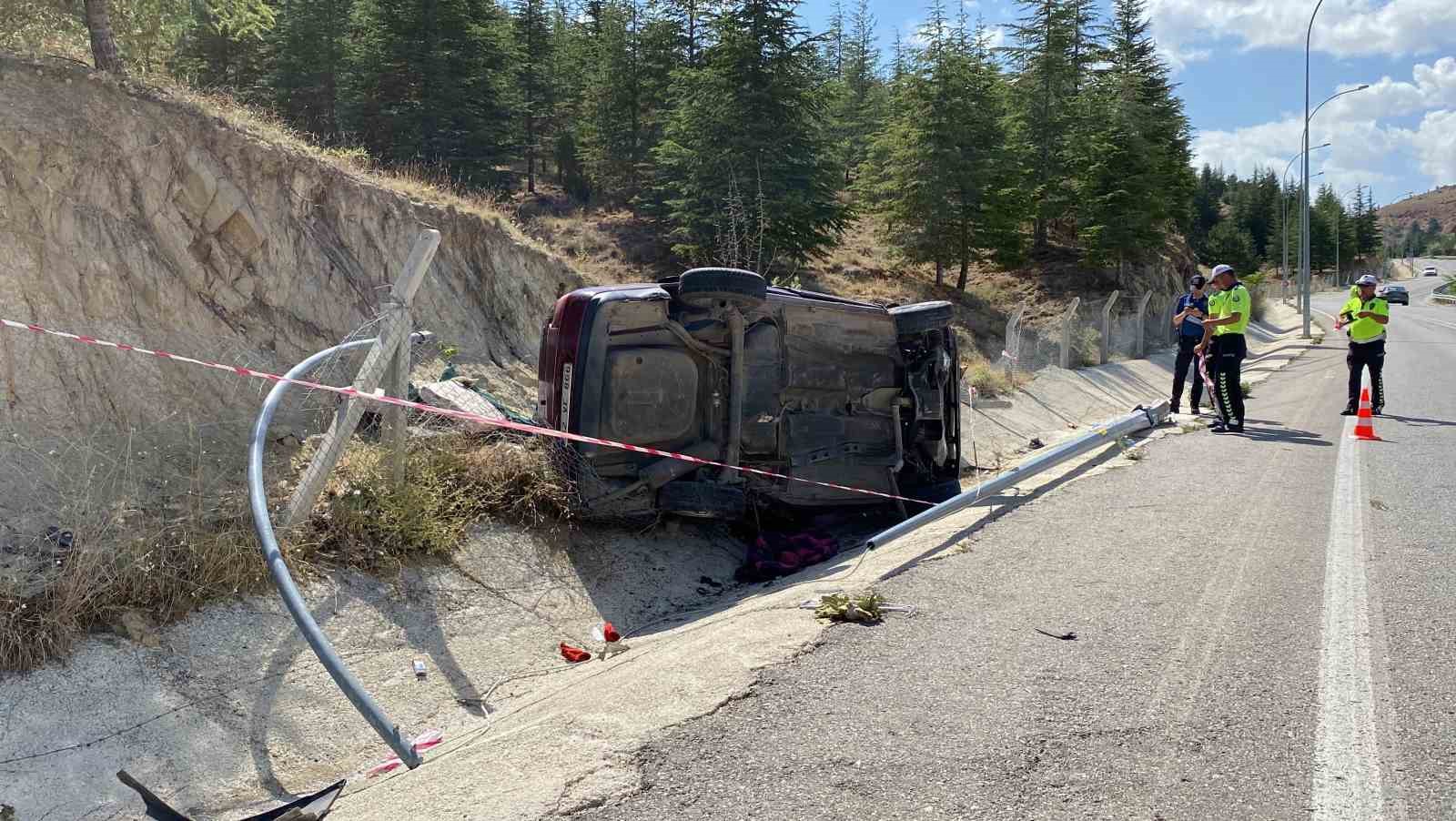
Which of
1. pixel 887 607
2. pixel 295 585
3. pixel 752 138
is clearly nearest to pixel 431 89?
pixel 752 138

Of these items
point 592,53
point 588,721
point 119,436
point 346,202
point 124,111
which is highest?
point 592,53

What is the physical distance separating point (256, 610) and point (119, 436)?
237 centimetres

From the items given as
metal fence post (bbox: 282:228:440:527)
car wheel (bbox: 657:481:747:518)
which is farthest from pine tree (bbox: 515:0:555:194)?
metal fence post (bbox: 282:228:440:527)

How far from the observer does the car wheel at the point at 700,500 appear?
682 cm

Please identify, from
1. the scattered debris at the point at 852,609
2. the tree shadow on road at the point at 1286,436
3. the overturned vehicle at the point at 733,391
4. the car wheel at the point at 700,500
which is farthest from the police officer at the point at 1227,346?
the scattered debris at the point at 852,609

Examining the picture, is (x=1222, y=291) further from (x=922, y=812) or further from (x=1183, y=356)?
(x=922, y=812)

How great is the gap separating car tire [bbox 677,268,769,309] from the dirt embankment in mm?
3675

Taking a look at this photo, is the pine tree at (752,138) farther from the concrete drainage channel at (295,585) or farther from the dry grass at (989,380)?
the concrete drainage channel at (295,585)

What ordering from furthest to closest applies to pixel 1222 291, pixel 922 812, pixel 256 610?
pixel 1222 291 → pixel 256 610 → pixel 922 812

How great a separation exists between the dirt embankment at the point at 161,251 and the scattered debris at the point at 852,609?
185 inches

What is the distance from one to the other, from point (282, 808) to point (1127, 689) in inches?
124

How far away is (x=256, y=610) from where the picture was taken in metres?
5.05

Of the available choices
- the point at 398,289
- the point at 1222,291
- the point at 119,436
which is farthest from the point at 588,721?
the point at 1222,291

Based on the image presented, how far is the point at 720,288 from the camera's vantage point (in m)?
6.90
